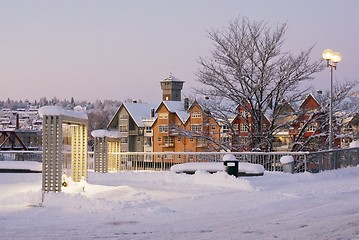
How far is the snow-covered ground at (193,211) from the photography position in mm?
11844

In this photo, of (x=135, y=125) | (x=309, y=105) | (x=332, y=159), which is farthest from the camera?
(x=135, y=125)

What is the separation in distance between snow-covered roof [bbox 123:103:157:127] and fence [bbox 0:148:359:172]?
204 feet

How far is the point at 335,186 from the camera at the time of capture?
71.3 ft

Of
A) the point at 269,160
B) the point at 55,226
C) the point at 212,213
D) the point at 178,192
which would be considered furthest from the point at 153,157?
the point at 55,226

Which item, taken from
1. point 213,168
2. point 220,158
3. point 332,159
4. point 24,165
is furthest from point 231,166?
point 24,165

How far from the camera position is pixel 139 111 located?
101062mm

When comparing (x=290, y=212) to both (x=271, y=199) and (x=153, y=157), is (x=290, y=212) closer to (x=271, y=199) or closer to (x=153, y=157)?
(x=271, y=199)

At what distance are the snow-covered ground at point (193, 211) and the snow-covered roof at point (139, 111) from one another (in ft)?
249

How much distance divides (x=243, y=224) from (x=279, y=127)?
25.4 metres

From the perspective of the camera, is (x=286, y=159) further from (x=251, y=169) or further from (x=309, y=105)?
(x=309, y=105)

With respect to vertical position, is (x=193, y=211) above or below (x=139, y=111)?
below

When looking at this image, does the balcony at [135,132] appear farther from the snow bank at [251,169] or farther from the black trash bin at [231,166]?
the black trash bin at [231,166]

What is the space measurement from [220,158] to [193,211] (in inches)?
624

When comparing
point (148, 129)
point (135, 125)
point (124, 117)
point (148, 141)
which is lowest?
point (148, 141)
